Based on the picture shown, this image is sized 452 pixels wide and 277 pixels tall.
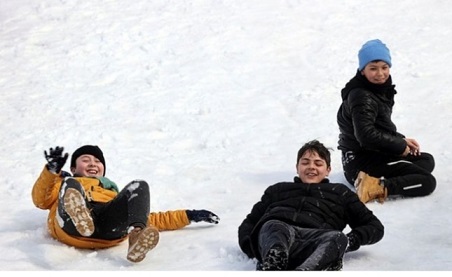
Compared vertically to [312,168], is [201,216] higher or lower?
lower

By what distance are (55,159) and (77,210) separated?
39 cm

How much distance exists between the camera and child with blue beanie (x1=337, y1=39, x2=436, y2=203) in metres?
6.38

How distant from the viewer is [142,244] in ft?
16.1

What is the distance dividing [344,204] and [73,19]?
8014 millimetres

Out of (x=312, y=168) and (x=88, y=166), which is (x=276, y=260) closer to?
(x=312, y=168)

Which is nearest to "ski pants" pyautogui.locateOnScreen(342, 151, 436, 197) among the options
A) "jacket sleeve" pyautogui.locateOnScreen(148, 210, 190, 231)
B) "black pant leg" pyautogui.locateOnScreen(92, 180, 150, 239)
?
"jacket sleeve" pyautogui.locateOnScreen(148, 210, 190, 231)

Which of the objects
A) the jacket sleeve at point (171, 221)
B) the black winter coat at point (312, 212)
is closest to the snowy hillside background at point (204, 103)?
the jacket sleeve at point (171, 221)

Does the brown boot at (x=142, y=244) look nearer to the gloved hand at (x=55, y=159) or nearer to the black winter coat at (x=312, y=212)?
the black winter coat at (x=312, y=212)

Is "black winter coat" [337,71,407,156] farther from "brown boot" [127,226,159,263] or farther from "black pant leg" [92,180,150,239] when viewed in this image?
"brown boot" [127,226,159,263]

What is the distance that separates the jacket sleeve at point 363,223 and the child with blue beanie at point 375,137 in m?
1.18

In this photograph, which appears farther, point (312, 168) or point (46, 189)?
point (46, 189)

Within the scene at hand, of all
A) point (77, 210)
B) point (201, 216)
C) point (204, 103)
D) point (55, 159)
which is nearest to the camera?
point (77, 210)

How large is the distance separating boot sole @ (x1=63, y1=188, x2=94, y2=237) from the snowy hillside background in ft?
0.77

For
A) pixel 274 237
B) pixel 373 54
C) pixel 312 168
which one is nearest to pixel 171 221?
pixel 312 168
